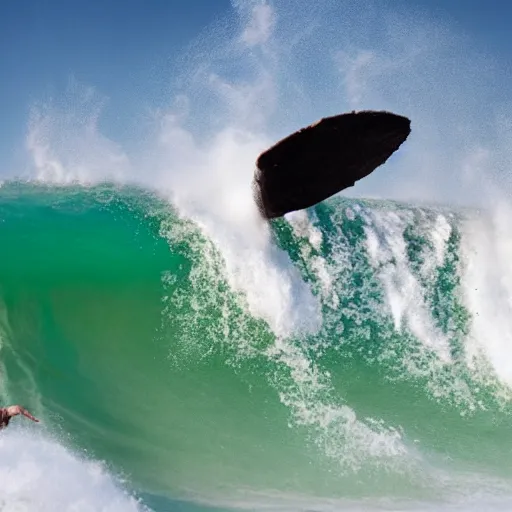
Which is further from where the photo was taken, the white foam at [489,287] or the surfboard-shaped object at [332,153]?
the white foam at [489,287]

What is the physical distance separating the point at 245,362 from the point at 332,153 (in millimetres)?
3075

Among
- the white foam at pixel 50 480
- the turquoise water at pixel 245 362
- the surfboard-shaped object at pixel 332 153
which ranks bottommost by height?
the white foam at pixel 50 480

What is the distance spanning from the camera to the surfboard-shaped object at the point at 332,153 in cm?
574

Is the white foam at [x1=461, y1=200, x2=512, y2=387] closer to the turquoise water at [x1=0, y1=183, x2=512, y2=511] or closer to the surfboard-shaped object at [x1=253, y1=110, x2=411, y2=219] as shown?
the turquoise water at [x1=0, y1=183, x2=512, y2=511]

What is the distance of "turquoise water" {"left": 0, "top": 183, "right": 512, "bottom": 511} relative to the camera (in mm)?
5824

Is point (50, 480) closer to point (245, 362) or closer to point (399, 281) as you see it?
point (245, 362)

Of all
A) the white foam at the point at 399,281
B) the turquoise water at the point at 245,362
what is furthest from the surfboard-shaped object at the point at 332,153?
the white foam at the point at 399,281

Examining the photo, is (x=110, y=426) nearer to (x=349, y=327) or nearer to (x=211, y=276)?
(x=211, y=276)

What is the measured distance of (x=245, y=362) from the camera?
7.03 meters

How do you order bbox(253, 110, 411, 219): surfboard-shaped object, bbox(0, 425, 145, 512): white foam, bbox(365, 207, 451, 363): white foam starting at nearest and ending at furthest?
bbox(0, 425, 145, 512): white foam
bbox(253, 110, 411, 219): surfboard-shaped object
bbox(365, 207, 451, 363): white foam

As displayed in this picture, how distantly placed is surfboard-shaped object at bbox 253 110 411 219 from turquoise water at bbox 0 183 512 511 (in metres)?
1.85

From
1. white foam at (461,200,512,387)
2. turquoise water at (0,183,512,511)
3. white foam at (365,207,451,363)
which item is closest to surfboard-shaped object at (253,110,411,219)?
turquoise water at (0,183,512,511)

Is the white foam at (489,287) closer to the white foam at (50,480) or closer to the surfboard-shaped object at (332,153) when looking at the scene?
the surfboard-shaped object at (332,153)

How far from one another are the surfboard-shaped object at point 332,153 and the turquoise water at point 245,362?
185 centimetres
